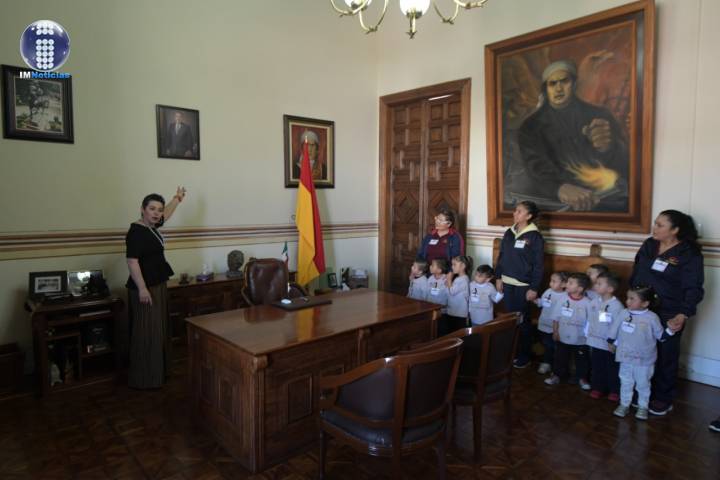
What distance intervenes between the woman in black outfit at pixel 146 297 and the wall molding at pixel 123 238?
78 centimetres

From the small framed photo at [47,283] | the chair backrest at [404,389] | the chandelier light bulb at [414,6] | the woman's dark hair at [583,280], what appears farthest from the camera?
the woman's dark hair at [583,280]

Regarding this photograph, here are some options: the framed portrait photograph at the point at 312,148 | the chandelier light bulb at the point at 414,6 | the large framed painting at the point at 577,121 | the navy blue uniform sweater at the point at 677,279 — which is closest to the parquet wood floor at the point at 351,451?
the navy blue uniform sweater at the point at 677,279

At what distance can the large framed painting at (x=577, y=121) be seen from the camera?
146 inches

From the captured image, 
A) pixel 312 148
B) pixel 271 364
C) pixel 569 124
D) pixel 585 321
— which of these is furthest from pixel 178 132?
pixel 585 321

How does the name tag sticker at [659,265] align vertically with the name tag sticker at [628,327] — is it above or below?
above

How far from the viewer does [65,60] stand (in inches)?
147

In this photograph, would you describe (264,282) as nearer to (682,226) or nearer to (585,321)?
(585,321)

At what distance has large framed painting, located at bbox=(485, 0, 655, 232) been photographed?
12.2 feet

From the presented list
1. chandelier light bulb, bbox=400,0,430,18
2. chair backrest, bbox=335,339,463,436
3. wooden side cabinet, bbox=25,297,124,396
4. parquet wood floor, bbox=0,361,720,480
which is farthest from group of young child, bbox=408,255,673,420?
wooden side cabinet, bbox=25,297,124,396

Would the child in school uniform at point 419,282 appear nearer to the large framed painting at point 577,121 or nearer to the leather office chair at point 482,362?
the large framed painting at point 577,121

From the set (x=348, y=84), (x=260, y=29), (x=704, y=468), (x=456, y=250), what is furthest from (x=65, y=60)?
(x=704, y=468)

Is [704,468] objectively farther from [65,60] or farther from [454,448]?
[65,60]

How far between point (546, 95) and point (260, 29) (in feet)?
9.77

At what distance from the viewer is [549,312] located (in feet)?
12.3
